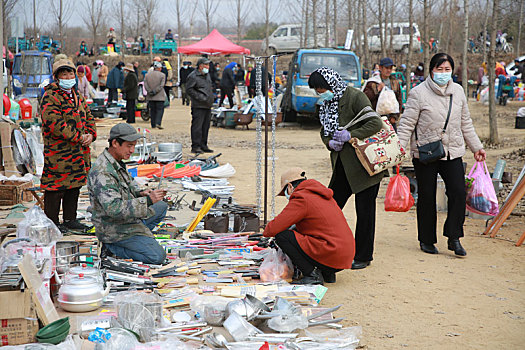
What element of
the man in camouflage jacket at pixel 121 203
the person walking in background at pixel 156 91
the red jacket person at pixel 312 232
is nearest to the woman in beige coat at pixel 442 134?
the red jacket person at pixel 312 232

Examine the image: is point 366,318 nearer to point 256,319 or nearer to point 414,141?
point 256,319

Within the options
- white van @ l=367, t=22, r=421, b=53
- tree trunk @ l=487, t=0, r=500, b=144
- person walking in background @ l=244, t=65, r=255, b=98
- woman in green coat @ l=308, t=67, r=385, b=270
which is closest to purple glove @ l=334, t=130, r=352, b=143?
woman in green coat @ l=308, t=67, r=385, b=270

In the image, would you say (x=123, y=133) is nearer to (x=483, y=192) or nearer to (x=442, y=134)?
(x=442, y=134)

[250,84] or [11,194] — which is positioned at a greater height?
[250,84]

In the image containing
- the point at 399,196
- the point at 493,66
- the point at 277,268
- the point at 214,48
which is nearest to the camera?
the point at 277,268

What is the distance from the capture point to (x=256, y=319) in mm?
4484

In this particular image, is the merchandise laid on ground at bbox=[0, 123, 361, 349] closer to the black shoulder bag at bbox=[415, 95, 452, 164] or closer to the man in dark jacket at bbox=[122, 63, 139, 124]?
the black shoulder bag at bbox=[415, 95, 452, 164]

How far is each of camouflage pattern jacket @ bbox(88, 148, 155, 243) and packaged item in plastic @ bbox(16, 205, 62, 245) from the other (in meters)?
0.51

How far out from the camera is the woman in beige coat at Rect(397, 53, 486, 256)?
20.5 feet

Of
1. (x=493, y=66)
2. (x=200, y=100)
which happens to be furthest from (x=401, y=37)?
(x=200, y=100)

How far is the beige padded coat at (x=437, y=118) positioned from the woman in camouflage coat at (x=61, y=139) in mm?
3329

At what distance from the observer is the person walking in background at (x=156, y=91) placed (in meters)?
17.3

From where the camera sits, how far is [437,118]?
6.27 m

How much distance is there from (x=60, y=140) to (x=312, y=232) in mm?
2981
